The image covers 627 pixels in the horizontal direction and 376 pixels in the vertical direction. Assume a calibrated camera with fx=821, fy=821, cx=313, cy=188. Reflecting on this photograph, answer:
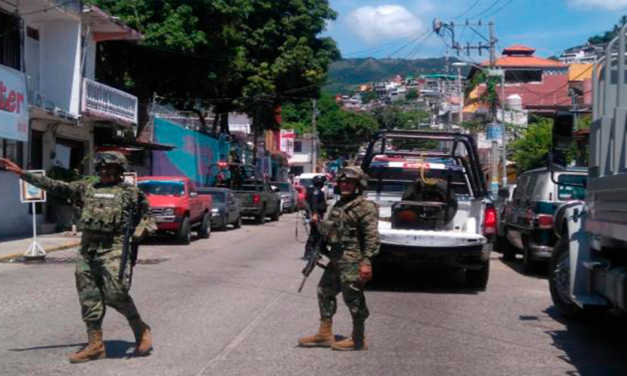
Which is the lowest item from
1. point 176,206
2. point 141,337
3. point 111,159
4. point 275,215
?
point 275,215

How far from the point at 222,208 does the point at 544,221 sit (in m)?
13.8

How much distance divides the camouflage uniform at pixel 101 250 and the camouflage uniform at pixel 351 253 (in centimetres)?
180

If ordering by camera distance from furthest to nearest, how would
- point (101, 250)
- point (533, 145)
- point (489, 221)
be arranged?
point (533, 145) < point (489, 221) < point (101, 250)

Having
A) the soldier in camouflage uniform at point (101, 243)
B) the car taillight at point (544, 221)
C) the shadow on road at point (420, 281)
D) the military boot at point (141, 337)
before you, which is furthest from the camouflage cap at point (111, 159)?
the car taillight at point (544, 221)

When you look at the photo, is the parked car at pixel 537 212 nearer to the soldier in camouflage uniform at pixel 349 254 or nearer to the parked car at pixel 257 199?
the soldier in camouflage uniform at pixel 349 254

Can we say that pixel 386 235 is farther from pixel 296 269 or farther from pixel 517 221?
pixel 517 221

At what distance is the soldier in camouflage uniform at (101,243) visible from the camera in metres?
7.23

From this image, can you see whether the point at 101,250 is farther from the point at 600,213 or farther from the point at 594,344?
the point at 594,344

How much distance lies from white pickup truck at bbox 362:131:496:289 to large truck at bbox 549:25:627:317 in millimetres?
2284

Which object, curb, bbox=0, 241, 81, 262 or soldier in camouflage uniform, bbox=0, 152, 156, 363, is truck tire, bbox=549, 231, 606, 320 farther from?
curb, bbox=0, 241, 81, 262

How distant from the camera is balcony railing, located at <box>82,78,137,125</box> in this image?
79.4 ft

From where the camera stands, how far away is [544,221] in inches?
549

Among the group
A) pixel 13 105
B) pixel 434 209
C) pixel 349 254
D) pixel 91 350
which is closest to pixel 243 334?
pixel 349 254

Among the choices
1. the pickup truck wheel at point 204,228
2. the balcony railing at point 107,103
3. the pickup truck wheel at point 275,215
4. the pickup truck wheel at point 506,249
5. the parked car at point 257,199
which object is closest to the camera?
the pickup truck wheel at point 506,249
